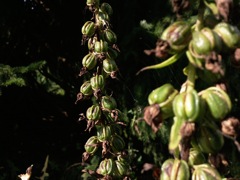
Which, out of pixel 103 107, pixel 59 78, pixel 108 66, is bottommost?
pixel 103 107

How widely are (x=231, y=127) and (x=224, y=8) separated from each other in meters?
0.23

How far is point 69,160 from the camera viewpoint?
3.92 metres

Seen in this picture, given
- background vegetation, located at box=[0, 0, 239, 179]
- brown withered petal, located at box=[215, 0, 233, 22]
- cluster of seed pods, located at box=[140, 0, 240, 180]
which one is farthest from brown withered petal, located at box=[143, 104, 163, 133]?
background vegetation, located at box=[0, 0, 239, 179]

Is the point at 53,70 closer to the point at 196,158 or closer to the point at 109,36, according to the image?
the point at 109,36

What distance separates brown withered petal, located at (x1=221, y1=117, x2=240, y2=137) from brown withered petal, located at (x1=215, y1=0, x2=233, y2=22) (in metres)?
0.20

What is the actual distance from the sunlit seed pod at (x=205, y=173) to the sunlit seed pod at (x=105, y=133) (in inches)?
31.5

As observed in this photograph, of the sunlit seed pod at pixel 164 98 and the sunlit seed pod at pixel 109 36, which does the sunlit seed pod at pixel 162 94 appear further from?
the sunlit seed pod at pixel 109 36

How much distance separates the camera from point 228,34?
0.82 meters

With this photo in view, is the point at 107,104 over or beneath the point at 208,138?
over

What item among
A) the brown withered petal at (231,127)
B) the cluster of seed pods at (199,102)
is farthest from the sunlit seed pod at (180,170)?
the brown withered petal at (231,127)

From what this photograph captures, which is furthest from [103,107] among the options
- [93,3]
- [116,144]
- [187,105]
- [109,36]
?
[187,105]

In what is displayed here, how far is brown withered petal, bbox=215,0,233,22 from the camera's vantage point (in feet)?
2.76

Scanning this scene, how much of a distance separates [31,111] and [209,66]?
3.36 m

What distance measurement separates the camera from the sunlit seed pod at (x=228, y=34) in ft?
2.70
